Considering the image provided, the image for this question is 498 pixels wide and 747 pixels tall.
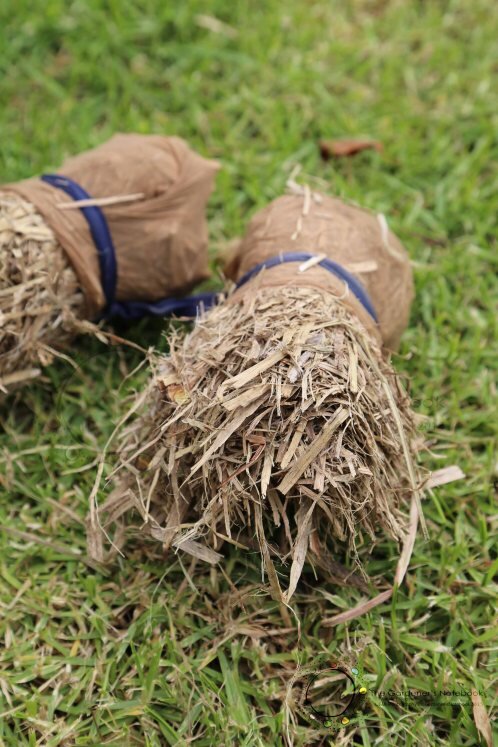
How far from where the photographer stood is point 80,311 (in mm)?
2271

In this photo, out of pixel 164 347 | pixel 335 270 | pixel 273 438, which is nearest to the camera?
pixel 273 438

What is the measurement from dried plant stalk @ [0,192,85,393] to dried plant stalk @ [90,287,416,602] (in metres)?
0.37

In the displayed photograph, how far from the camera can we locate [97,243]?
87.8 inches

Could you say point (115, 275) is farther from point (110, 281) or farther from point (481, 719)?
point (481, 719)

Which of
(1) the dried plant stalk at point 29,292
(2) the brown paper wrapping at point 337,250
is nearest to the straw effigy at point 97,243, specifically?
(1) the dried plant stalk at point 29,292

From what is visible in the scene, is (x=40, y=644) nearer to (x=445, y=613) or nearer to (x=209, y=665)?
(x=209, y=665)

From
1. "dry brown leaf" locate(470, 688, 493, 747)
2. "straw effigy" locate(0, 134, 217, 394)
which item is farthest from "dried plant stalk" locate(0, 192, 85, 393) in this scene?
"dry brown leaf" locate(470, 688, 493, 747)

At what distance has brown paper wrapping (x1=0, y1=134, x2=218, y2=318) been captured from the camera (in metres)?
2.20

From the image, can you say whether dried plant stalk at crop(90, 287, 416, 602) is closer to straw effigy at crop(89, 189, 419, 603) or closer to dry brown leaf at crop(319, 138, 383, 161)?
straw effigy at crop(89, 189, 419, 603)

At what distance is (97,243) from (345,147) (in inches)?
44.2

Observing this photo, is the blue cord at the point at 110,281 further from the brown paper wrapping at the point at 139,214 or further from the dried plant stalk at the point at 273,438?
the dried plant stalk at the point at 273,438

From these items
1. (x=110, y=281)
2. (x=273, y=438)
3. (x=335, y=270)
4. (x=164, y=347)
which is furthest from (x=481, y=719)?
(x=110, y=281)

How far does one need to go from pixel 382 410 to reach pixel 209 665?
727 millimetres

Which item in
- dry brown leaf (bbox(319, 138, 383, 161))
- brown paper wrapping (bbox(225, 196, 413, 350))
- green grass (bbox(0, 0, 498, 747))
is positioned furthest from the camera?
dry brown leaf (bbox(319, 138, 383, 161))
